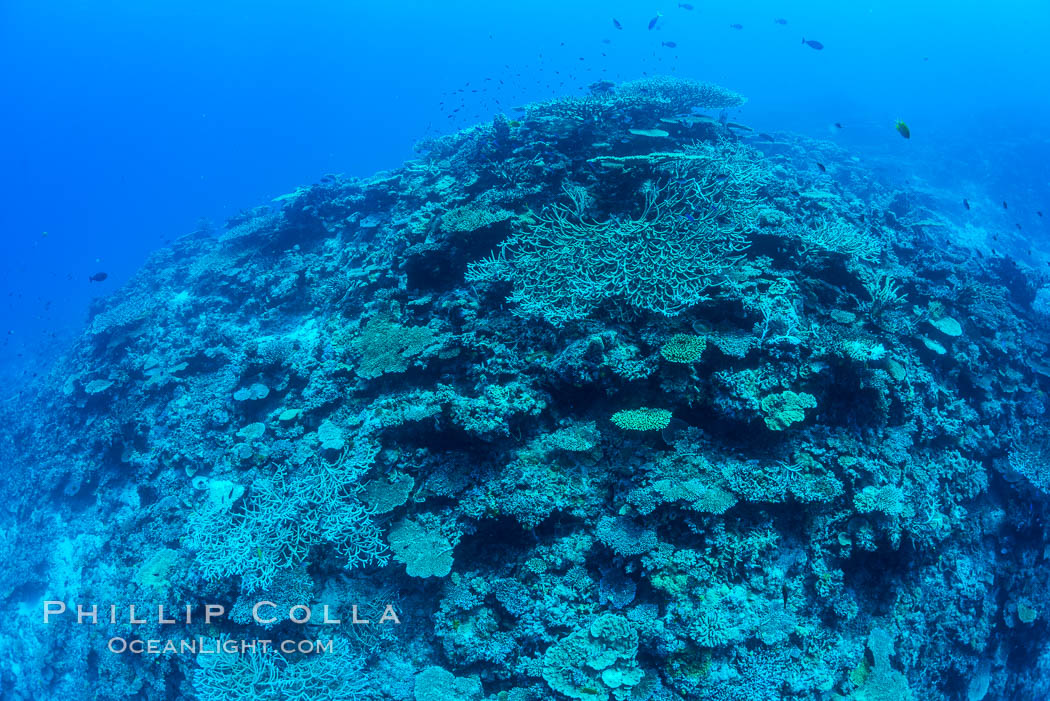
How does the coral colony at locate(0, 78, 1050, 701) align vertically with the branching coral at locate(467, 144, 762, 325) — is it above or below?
below

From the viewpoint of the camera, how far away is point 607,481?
5137mm

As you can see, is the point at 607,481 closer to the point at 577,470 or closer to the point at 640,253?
the point at 577,470

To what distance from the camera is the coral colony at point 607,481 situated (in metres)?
4.66

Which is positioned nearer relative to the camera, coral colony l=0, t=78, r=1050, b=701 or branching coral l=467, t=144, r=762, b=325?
coral colony l=0, t=78, r=1050, b=701

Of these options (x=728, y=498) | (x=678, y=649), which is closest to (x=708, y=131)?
(x=728, y=498)

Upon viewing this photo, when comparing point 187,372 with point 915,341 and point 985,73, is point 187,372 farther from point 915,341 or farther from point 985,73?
point 985,73

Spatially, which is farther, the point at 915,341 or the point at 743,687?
the point at 915,341

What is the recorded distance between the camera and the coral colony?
4.66 m

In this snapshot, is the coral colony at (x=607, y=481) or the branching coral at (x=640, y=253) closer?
the coral colony at (x=607, y=481)

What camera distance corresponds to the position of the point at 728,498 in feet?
15.1

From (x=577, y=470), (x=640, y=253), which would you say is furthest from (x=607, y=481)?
(x=640, y=253)

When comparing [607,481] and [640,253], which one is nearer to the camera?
[607,481]

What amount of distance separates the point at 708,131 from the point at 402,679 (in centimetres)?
1194

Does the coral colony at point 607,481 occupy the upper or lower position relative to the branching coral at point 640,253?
lower
